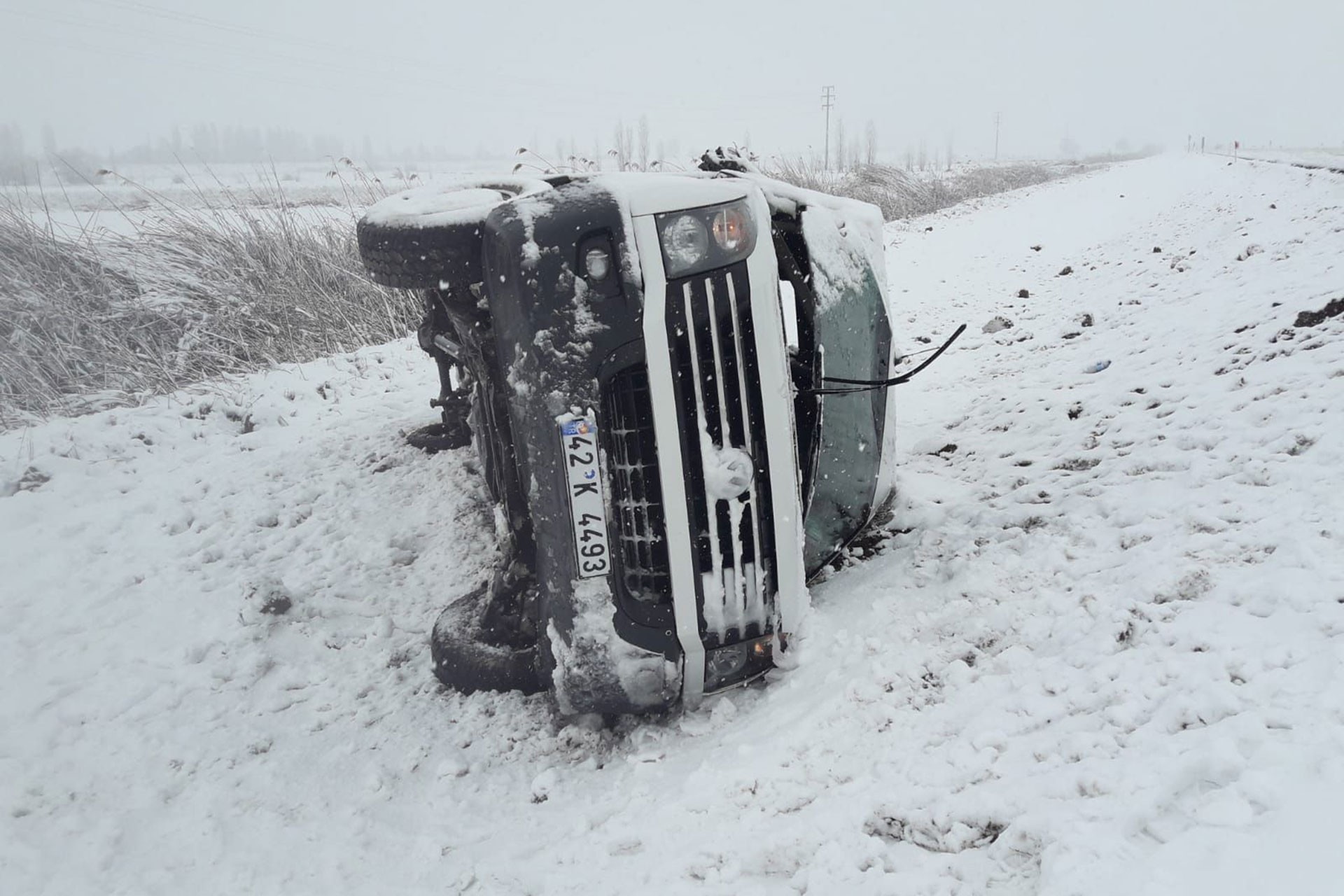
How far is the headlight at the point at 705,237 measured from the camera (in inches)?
71.8

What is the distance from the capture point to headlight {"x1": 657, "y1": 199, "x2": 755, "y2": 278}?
1.82 metres

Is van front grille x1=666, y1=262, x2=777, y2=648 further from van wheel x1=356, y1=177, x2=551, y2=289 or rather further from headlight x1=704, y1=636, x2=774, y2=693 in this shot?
van wheel x1=356, y1=177, x2=551, y2=289

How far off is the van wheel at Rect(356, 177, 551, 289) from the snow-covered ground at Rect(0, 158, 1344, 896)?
119 cm

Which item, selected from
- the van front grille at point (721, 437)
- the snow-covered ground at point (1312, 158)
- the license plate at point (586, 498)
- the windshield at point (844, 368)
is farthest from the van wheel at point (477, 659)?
the snow-covered ground at point (1312, 158)

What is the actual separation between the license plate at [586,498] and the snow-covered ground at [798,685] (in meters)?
0.49

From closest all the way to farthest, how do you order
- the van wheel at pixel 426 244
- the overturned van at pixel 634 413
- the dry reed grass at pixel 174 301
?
1. the overturned van at pixel 634 413
2. the van wheel at pixel 426 244
3. the dry reed grass at pixel 174 301

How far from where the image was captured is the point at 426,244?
199 centimetres

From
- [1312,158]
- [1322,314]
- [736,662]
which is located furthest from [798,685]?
[1312,158]

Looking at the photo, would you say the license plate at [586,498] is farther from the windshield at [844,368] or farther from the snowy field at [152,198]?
the snowy field at [152,198]

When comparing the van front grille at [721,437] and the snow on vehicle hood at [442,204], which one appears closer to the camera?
the van front grille at [721,437]

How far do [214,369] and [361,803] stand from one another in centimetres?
445

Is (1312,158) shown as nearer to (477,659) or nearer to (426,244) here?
(426,244)

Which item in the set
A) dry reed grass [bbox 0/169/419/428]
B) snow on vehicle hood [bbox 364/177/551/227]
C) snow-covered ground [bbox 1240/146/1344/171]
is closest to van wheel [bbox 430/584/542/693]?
snow on vehicle hood [bbox 364/177/551/227]

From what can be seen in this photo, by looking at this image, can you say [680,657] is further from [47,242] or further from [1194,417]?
[47,242]
